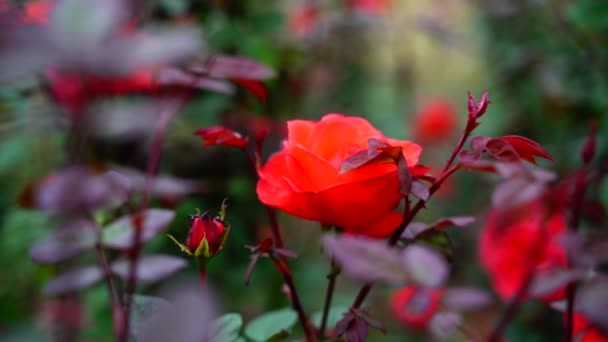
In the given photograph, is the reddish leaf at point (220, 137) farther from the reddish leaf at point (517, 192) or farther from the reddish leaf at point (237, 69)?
the reddish leaf at point (517, 192)

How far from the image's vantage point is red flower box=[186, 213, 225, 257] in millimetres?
404

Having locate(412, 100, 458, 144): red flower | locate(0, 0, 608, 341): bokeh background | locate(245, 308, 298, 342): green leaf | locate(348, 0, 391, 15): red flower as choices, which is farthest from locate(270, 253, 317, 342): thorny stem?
locate(412, 100, 458, 144): red flower

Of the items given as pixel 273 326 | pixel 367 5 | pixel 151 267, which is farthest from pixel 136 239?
pixel 367 5

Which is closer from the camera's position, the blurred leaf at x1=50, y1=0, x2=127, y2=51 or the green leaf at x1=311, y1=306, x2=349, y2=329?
the blurred leaf at x1=50, y1=0, x2=127, y2=51

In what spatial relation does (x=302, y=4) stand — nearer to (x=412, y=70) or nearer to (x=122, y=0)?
(x=412, y=70)

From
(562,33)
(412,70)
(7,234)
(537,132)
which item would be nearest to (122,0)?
(7,234)

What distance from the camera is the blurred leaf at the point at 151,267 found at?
372 millimetres

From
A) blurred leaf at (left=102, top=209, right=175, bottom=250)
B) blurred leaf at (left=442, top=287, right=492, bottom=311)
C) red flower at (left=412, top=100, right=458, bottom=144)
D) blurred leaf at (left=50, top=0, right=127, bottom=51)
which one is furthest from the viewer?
red flower at (left=412, top=100, right=458, bottom=144)

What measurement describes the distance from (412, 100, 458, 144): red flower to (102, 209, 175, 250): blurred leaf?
157 centimetres

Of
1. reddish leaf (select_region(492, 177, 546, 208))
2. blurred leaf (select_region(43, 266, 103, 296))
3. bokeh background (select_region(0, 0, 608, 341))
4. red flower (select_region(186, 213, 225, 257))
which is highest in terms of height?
reddish leaf (select_region(492, 177, 546, 208))

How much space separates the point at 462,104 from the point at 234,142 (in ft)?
6.76

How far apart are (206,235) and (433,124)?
5.37ft

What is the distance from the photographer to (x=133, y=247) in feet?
1.15

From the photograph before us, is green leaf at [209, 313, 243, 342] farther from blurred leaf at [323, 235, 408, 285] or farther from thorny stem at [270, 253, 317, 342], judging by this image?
blurred leaf at [323, 235, 408, 285]
